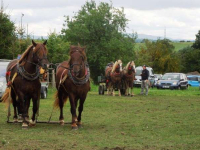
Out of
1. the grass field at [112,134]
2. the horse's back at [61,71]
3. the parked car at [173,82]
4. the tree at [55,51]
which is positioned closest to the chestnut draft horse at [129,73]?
the tree at [55,51]

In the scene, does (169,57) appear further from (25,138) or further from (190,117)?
(25,138)

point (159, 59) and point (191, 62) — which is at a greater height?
point (159, 59)

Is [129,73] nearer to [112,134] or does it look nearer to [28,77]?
[28,77]

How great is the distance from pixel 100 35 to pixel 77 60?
4520 cm

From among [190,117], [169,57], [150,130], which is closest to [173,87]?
[190,117]

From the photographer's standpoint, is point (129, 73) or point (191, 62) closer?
point (129, 73)

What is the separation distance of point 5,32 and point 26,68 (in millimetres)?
22695

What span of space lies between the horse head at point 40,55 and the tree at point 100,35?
140ft

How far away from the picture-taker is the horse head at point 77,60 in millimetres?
13086

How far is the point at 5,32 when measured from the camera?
35.4 metres

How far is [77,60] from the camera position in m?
13.1

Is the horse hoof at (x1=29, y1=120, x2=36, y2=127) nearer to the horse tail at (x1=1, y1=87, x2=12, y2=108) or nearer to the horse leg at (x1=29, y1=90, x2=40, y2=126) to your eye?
the horse leg at (x1=29, y1=90, x2=40, y2=126)

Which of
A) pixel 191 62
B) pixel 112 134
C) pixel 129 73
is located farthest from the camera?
pixel 191 62

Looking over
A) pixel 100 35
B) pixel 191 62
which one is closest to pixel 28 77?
pixel 100 35
